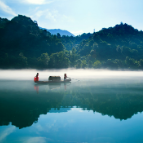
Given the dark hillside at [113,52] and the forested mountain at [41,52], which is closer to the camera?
the forested mountain at [41,52]

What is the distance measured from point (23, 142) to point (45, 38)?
14726 cm

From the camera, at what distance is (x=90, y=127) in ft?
34.9

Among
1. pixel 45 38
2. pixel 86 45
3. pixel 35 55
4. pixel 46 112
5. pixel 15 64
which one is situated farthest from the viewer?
pixel 86 45

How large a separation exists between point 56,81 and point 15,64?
82.0 metres

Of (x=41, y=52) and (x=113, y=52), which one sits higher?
(x=113, y=52)

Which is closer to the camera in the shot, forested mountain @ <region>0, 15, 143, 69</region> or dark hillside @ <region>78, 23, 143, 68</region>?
forested mountain @ <region>0, 15, 143, 69</region>

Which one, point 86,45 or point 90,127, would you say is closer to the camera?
point 90,127

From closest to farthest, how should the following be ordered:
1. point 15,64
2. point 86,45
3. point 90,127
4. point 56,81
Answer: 1. point 90,127
2. point 56,81
3. point 15,64
4. point 86,45

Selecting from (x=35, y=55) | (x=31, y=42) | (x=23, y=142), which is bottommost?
(x=23, y=142)

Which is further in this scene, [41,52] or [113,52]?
[113,52]

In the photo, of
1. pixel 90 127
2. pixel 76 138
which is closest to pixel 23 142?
pixel 76 138

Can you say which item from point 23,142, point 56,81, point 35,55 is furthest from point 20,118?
point 35,55

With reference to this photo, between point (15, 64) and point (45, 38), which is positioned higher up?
point (45, 38)

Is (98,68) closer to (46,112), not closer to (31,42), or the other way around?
(31,42)
